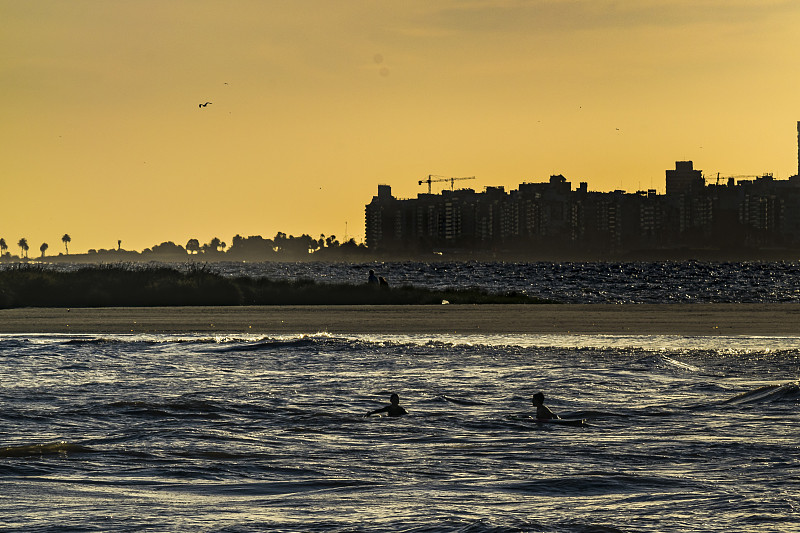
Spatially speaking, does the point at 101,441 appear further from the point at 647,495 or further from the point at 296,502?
the point at 647,495

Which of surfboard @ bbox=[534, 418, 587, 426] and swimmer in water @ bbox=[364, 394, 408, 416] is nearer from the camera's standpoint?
surfboard @ bbox=[534, 418, 587, 426]

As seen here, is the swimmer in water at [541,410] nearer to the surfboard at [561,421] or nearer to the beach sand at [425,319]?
the surfboard at [561,421]

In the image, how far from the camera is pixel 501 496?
13883 millimetres

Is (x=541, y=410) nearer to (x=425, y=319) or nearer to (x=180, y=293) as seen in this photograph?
(x=425, y=319)

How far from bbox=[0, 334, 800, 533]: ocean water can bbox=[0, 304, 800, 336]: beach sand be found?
833 centimetres

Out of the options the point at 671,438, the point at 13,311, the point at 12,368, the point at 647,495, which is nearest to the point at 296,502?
the point at 647,495

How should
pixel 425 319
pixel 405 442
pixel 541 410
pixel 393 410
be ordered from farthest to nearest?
pixel 425 319 → pixel 393 410 → pixel 541 410 → pixel 405 442

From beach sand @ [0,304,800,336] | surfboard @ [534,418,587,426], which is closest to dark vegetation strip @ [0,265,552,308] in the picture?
beach sand @ [0,304,800,336]

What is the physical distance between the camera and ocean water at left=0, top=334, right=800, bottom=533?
12.9 m

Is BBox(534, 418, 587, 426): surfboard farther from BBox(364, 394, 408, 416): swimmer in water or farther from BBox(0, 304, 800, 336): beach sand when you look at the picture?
BBox(0, 304, 800, 336): beach sand

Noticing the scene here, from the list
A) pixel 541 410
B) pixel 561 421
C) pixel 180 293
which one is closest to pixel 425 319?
pixel 180 293

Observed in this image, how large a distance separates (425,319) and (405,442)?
28.8 meters

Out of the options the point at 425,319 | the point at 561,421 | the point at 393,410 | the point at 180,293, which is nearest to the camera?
the point at 561,421

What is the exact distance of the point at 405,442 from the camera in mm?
18266
